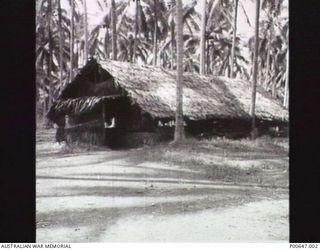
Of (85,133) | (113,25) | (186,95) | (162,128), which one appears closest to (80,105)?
(85,133)

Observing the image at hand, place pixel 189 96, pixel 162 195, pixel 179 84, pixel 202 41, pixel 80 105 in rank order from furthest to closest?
pixel 202 41
pixel 189 96
pixel 80 105
pixel 179 84
pixel 162 195

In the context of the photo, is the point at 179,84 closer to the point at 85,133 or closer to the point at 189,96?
the point at 189,96

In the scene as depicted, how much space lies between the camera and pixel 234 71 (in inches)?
263

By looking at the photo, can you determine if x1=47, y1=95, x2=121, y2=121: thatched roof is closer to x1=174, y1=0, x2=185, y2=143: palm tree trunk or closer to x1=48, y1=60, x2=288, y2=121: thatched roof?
x1=48, y1=60, x2=288, y2=121: thatched roof

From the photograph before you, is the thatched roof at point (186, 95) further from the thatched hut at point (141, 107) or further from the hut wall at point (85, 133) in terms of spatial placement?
the hut wall at point (85, 133)

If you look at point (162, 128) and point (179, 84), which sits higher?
point (179, 84)

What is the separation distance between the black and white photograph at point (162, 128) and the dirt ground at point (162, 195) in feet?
0.04

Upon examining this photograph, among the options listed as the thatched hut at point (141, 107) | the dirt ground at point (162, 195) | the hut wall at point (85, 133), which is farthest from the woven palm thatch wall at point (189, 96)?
the dirt ground at point (162, 195)

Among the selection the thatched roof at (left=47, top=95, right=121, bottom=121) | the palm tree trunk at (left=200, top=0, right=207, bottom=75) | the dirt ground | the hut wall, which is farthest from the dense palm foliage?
the dirt ground

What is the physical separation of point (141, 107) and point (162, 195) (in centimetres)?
146

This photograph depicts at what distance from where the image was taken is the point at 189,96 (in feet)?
19.7

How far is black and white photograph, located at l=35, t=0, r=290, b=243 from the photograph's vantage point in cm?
432

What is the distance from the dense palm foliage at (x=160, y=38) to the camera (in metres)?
4.96

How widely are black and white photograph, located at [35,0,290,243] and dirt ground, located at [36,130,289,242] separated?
12 mm
